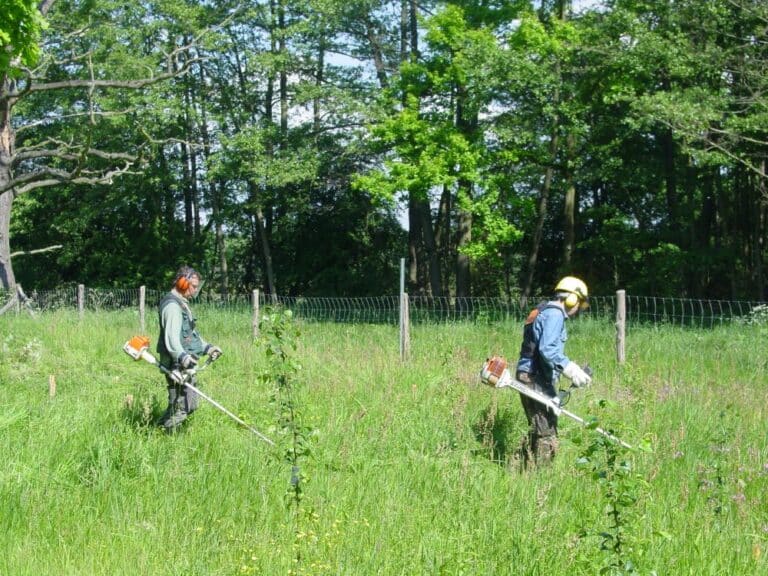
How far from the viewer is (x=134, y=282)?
108 ft

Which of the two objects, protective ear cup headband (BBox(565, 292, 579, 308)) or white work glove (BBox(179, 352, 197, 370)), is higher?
protective ear cup headband (BBox(565, 292, 579, 308))

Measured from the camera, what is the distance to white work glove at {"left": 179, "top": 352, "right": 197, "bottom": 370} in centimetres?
678

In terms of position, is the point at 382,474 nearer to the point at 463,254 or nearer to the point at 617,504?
the point at 617,504

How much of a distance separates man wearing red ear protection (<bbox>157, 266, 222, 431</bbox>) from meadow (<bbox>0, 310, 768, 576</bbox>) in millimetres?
234

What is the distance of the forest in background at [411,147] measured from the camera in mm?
18812

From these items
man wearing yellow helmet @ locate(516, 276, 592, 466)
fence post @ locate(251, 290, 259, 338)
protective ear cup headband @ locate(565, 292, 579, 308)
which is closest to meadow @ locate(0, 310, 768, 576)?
man wearing yellow helmet @ locate(516, 276, 592, 466)

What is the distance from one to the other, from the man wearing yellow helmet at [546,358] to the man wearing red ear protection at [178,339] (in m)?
2.60

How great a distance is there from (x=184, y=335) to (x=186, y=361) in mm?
424

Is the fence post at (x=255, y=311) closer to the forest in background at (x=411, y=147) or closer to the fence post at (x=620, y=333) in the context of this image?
the forest in background at (x=411, y=147)

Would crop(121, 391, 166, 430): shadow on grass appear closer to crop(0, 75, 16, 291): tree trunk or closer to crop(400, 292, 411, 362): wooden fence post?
crop(400, 292, 411, 362): wooden fence post

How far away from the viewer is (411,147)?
23109 millimetres

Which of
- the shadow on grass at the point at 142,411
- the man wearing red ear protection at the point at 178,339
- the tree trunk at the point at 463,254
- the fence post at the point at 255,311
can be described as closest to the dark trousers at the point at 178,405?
the man wearing red ear protection at the point at 178,339

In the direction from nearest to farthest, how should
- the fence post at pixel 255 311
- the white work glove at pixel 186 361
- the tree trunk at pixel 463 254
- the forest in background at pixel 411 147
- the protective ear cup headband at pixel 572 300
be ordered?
1. the protective ear cup headband at pixel 572 300
2. the white work glove at pixel 186 361
3. the fence post at pixel 255 311
4. the forest in background at pixel 411 147
5. the tree trunk at pixel 463 254

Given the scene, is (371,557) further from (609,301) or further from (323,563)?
(609,301)
